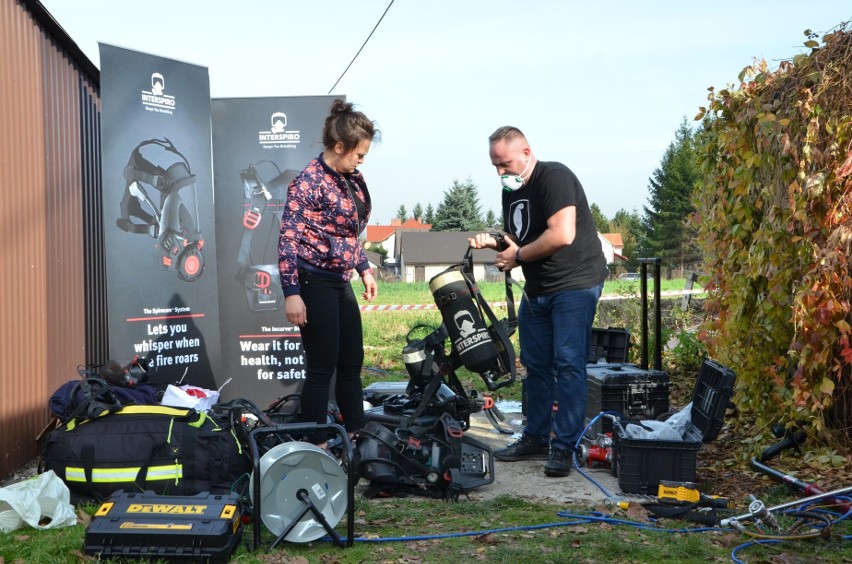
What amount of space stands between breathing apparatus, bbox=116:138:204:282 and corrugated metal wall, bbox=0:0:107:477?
0.38 m

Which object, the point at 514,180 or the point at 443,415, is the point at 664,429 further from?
the point at 514,180

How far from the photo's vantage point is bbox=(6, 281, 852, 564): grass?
321 cm

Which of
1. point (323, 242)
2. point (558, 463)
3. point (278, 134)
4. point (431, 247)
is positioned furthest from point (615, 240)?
point (323, 242)

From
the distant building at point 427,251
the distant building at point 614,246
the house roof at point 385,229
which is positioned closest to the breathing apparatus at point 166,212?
the distant building at point 427,251

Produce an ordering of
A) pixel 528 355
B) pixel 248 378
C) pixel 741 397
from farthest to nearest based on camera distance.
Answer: pixel 248 378 < pixel 741 397 < pixel 528 355

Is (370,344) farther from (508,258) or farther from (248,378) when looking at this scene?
(508,258)

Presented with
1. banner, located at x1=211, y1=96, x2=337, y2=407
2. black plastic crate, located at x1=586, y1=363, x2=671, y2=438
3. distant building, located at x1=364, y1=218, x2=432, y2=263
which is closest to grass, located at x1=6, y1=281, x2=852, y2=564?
black plastic crate, located at x1=586, y1=363, x2=671, y2=438

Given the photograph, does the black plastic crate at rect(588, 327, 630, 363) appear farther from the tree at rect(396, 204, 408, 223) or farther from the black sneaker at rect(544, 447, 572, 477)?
the tree at rect(396, 204, 408, 223)

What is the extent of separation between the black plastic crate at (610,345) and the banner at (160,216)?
10.8ft

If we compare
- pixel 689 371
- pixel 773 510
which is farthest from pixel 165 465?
pixel 689 371

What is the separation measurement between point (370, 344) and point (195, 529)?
9.63 metres

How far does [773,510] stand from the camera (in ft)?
12.2

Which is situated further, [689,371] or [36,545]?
[689,371]

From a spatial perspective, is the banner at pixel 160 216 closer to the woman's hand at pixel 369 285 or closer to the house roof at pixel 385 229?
the woman's hand at pixel 369 285
